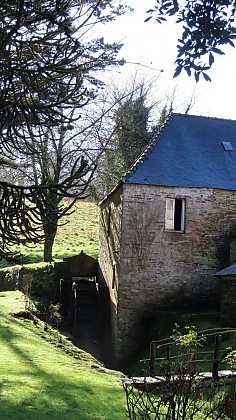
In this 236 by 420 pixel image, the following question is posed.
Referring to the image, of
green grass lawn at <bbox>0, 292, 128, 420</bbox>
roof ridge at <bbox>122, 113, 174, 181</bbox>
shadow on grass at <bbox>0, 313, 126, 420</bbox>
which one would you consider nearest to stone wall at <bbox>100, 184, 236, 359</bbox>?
roof ridge at <bbox>122, 113, 174, 181</bbox>

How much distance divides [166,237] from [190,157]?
3.63 meters

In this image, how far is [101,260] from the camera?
24188 millimetres

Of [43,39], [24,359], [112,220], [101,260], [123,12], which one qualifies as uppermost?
[123,12]

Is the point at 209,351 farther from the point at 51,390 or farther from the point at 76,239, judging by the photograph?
the point at 76,239

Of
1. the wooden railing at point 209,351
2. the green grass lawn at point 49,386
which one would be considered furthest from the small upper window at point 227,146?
the green grass lawn at point 49,386

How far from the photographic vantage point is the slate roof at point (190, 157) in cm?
1935

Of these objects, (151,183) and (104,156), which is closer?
(151,183)

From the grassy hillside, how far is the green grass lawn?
14061 millimetres

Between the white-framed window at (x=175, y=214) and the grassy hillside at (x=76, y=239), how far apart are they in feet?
24.8

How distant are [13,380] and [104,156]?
906 inches

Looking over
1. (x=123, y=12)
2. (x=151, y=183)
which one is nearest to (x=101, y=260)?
Result: (x=151, y=183)

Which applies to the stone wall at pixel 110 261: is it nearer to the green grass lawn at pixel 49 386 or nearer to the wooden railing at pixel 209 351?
the wooden railing at pixel 209 351

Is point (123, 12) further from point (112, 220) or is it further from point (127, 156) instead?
point (127, 156)

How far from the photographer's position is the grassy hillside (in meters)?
29.5
